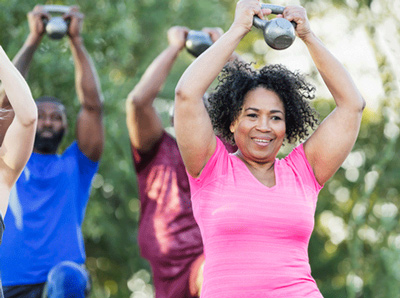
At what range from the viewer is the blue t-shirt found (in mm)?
5098

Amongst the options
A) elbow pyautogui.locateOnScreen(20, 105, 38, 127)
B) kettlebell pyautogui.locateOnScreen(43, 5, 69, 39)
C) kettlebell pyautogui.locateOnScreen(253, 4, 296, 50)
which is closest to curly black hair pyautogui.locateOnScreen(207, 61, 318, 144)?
kettlebell pyautogui.locateOnScreen(253, 4, 296, 50)

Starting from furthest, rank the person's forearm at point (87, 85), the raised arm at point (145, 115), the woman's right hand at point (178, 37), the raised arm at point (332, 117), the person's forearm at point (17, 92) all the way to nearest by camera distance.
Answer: the person's forearm at point (87, 85), the woman's right hand at point (178, 37), the raised arm at point (145, 115), the raised arm at point (332, 117), the person's forearm at point (17, 92)

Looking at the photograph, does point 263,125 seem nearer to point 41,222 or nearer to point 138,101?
point 138,101

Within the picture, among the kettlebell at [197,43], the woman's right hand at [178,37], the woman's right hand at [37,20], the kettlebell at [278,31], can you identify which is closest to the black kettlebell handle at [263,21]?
the kettlebell at [278,31]

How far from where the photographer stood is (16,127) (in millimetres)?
3652

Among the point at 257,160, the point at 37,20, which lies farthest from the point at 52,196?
the point at 257,160

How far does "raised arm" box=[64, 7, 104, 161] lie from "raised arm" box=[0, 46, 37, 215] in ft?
6.47

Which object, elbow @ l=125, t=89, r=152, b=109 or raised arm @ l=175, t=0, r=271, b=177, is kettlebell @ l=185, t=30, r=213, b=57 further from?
raised arm @ l=175, t=0, r=271, b=177

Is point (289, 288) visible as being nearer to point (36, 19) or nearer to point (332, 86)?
point (332, 86)

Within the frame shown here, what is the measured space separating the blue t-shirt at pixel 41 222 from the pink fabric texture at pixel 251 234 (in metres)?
1.86

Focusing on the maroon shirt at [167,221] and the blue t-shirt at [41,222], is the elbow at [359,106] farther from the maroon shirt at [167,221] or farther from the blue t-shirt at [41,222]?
the blue t-shirt at [41,222]

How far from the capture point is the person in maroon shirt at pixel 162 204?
16.8 feet

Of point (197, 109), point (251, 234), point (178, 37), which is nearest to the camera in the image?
point (251, 234)

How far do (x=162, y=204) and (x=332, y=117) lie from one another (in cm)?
174
